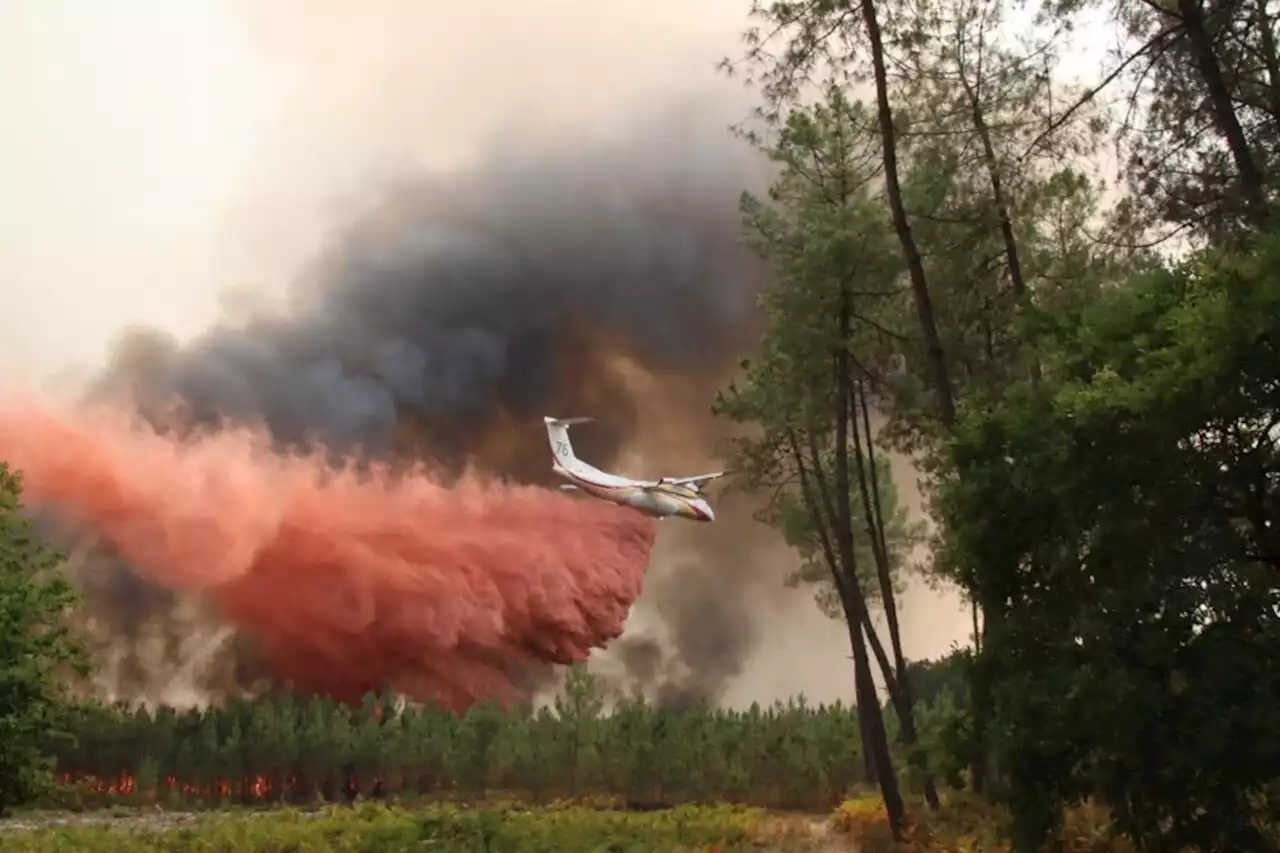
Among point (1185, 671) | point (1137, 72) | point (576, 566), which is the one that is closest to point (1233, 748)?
point (1185, 671)

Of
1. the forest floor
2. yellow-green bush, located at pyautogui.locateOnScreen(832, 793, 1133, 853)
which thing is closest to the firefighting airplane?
the forest floor

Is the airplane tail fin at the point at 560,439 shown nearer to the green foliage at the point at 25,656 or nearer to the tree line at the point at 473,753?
the tree line at the point at 473,753

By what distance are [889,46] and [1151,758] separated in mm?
8199

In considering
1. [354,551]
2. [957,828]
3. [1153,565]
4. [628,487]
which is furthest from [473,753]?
[1153,565]

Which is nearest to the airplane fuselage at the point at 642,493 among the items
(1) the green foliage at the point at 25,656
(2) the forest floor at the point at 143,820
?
(2) the forest floor at the point at 143,820

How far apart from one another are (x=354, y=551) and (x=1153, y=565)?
19.5 metres

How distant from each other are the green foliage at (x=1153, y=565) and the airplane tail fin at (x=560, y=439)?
17282 mm

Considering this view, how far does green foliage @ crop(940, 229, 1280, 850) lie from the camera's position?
6.27 m

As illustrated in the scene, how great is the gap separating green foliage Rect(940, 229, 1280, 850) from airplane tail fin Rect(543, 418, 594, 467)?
680 inches

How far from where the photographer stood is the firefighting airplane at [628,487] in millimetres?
23956

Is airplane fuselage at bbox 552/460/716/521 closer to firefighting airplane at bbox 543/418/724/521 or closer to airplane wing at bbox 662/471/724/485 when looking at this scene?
firefighting airplane at bbox 543/418/724/521

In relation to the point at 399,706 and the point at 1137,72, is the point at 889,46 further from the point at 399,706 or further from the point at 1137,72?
the point at 399,706

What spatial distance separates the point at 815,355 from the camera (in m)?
15.5

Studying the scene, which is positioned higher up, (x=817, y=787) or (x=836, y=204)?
(x=836, y=204)
